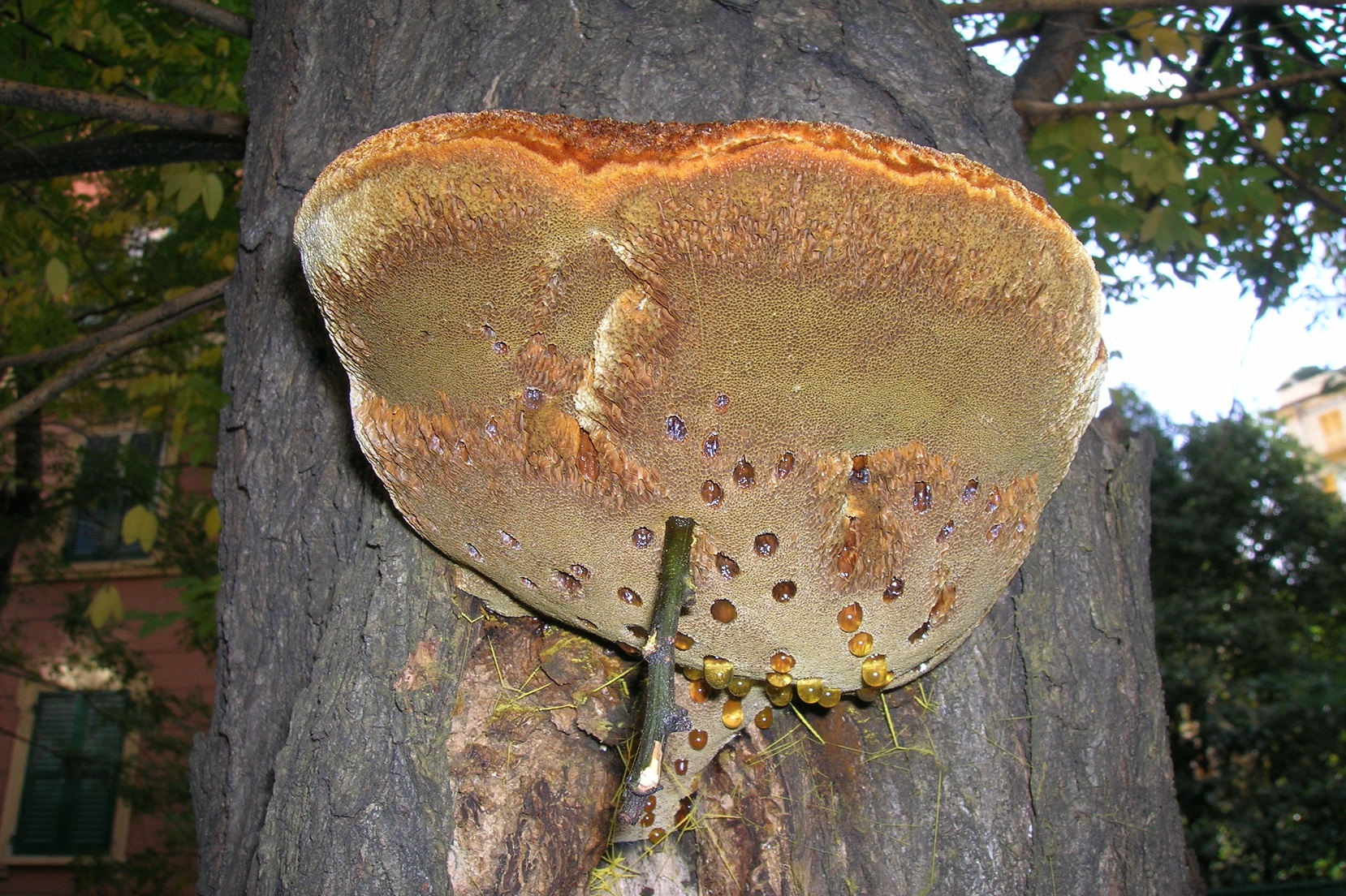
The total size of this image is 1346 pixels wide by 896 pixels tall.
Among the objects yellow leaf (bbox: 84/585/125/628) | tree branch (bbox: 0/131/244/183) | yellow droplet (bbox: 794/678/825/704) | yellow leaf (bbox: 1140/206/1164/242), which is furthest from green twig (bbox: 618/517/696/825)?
yellow leaf (bbox: 84/585/125/628)

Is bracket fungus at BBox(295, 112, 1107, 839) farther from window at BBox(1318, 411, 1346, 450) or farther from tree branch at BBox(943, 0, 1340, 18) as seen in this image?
window at BBox(1318, 411, 1346, 450)

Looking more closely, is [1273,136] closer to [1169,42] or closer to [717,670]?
[1169,42]

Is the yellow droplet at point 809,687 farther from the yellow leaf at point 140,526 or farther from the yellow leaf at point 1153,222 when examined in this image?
the yellow leaf at point 140,526

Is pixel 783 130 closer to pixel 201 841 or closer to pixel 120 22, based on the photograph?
pixel 201 841

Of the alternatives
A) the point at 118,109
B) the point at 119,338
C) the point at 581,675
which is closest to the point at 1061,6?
the point at 581,675

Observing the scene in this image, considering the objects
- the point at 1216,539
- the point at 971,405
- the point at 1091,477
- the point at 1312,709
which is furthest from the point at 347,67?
the point at 1216,539
